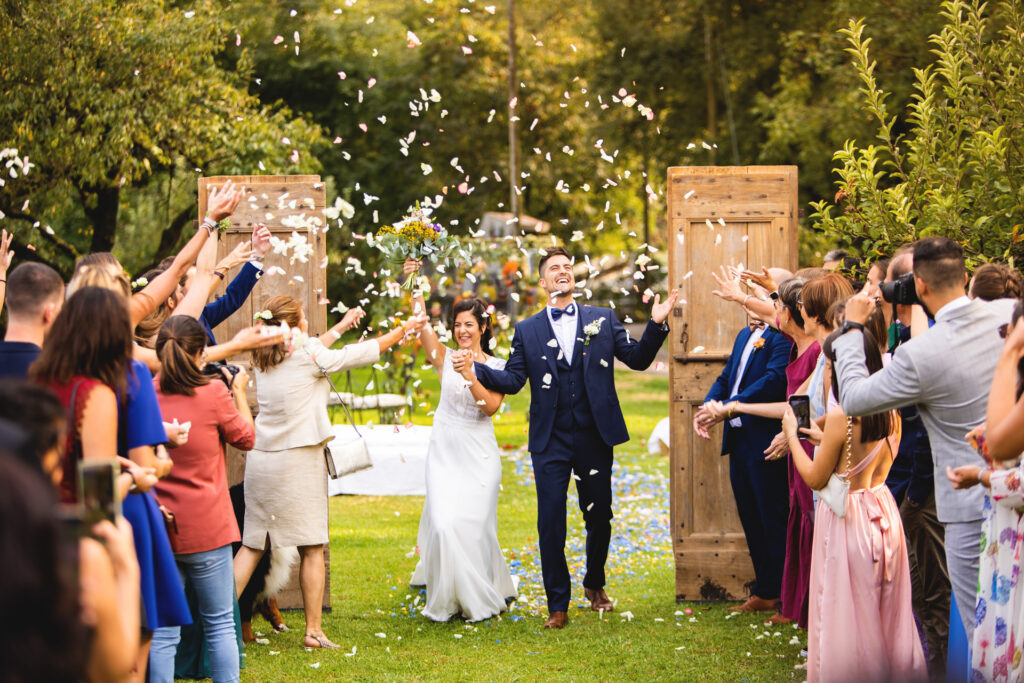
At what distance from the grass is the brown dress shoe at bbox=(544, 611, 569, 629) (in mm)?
60

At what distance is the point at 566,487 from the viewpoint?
21.6 ft

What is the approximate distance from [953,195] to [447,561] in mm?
3572

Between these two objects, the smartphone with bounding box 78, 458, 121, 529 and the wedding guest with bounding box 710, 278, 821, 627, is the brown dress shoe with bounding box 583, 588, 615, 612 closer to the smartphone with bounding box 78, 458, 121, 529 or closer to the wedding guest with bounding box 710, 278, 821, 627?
the wedding guest with bounding box 710, 278, 821, 627

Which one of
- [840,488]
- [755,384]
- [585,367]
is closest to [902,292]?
[840,488]

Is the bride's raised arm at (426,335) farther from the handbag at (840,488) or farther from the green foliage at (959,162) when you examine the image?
the handbag at (840,488)

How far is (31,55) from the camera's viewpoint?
34.7 feet

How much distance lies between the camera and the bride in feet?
21.5

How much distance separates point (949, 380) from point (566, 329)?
3146mm

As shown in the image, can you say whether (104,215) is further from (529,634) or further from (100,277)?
(100,277)

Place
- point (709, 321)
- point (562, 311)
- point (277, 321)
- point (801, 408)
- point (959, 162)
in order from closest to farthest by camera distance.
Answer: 1. point (801, 408)
2. point (959, 162)
3. point (277, 321)
4. point (562, 311)
5. point (709, 321)

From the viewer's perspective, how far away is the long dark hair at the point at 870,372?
4.21 meters

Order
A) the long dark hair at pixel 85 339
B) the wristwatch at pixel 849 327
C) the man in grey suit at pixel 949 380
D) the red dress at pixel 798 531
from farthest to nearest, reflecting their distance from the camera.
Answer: the red dress at pixel 798 531 < the wristwatch at pixel 849 327 < the man in grey suit at pixel 949 380 < the long dark hair at pixel 85 339

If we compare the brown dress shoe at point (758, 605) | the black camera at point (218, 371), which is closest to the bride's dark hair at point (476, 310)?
the black camera at point (218, 371)

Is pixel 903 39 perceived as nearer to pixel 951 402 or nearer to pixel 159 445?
pixel 951 402
